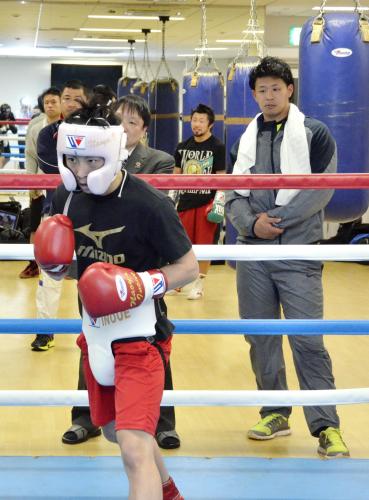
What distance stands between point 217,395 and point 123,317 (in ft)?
1.77

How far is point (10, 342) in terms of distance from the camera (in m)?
4.67

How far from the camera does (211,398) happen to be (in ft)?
8.25

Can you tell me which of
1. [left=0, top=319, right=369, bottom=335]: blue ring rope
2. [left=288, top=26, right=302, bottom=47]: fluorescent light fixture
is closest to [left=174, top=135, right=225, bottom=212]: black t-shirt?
[left=0, top=319, right=369, bottom=335]: blue ring rope

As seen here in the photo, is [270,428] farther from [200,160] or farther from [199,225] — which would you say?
[200,160]

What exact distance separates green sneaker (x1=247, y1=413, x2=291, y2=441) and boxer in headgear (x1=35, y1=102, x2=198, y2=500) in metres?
1.01

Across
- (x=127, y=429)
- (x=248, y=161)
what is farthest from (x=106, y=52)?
(x=127, y=429)

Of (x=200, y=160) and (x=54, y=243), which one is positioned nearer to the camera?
(x=54, y=243)

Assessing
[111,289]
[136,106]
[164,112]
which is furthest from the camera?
[164,112]

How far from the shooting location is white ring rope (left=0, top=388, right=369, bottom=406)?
247cm

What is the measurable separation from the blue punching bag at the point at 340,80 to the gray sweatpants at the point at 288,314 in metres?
1.02

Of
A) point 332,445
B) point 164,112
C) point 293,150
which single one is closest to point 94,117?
point 293,150

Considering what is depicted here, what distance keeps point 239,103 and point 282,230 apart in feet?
12.4

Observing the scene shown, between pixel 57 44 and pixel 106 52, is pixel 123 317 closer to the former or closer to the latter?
pixel 57 44

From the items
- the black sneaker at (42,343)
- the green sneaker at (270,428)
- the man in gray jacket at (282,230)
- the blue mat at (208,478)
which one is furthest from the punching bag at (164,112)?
the blue mat at (208,478)
